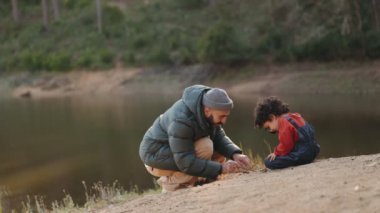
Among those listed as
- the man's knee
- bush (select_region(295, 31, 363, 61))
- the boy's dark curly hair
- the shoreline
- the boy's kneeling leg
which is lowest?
the shoreline

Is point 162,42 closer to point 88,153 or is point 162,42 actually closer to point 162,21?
point 162,21

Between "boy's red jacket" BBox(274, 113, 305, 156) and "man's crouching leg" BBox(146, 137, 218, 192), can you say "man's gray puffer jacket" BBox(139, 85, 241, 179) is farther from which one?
"boy's red jacket" BBox(274, 113, 305, 156)

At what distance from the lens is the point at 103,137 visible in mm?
17719

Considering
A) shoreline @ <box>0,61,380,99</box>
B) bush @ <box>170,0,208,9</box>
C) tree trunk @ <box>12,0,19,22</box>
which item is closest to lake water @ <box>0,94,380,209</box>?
shoreline @ <box>0,61,380,99</box>

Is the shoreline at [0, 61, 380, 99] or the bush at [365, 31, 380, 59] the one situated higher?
the bush at [365, 31, 380, 59]

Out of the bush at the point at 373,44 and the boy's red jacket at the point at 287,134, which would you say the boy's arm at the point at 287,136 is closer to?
the boy's red jacket at the point at 287,134

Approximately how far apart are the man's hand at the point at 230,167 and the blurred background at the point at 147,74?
16.5 ft

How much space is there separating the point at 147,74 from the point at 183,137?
2699cm

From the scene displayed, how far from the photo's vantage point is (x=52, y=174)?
13.0 m

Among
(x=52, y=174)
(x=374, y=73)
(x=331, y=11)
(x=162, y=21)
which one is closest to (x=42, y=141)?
(x=52, y=174)

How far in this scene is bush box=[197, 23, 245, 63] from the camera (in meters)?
30.0

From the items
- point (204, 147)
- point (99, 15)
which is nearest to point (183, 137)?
point (204, 147)

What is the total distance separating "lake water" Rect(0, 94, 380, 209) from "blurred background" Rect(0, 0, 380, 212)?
1.9 inches

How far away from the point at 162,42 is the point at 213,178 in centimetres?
2877
